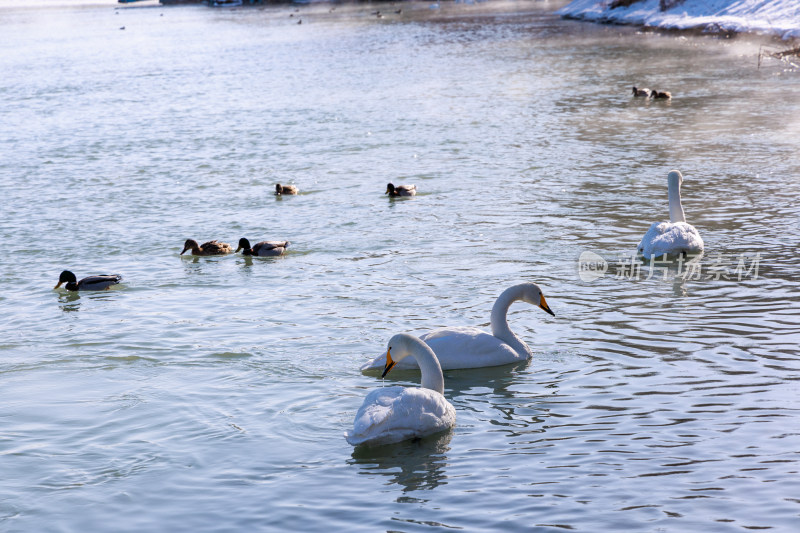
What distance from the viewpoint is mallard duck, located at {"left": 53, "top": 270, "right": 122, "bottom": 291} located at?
1466 cm

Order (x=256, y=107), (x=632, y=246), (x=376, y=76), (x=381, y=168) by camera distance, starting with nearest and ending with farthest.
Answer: (x=632, y=246) → (x=381, y=168) → (x=256, y=107) → (x=376, y=76)

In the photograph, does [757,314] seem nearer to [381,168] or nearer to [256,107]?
[381,168]

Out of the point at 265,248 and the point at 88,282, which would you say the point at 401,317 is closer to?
the point at 265,248

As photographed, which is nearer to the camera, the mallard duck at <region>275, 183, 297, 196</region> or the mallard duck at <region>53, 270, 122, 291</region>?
the mallard duck at <region>53, 270, 122, 291</region>

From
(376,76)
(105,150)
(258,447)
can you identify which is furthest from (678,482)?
(376,76)

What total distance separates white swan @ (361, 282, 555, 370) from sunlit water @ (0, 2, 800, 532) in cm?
18

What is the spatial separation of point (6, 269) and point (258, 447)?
29.7 ft

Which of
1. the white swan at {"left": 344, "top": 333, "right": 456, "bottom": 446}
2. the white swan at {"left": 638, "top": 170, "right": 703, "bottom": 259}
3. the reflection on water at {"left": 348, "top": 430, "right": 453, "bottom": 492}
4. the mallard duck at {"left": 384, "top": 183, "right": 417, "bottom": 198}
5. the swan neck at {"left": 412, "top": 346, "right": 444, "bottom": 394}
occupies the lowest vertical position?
the reflection on water at {"left": 348, "top": 430, "right": 453, "bottom": 492}

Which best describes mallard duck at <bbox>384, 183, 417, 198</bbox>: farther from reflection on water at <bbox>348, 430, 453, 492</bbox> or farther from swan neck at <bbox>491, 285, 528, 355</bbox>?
reflection on water at <bbox>348, 430, 453, 492</bbox>

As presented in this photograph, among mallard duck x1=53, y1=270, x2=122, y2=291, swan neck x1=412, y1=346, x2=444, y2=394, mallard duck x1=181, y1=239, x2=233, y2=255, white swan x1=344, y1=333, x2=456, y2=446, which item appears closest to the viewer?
white swan x1=344, y1=333, x2=456, y2=446

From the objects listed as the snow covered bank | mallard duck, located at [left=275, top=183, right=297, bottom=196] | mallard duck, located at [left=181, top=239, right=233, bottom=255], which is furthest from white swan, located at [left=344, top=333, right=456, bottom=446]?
the snow covered bank

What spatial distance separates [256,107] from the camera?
35875 millimetres

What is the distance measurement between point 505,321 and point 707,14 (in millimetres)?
49125

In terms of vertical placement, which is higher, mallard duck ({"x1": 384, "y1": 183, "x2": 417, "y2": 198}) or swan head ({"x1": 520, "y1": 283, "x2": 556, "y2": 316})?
mallard duck ({"x1": 384, "y1": 183, "x2": 417, "y2": 198})
